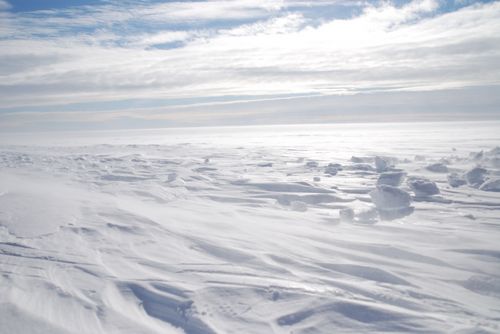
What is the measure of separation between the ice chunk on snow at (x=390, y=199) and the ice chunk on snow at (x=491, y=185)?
282cm

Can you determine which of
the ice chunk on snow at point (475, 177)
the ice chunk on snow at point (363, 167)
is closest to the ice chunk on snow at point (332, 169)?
the ice chunk on snow at point (363, 167)

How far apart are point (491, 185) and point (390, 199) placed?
336 centimetres

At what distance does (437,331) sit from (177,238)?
12.0ft

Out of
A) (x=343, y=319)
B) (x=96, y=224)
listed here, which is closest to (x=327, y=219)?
(x=343, y=319)

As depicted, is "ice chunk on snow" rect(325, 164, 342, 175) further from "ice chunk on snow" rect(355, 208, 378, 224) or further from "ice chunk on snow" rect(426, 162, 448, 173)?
"ice chunk on snow" rect(355, 208, 378, 224)

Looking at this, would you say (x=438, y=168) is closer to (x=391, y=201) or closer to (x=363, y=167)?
(x=363, y=167)

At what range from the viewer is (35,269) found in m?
4.32

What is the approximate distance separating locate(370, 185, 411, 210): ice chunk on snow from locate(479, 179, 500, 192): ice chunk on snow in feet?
9.25


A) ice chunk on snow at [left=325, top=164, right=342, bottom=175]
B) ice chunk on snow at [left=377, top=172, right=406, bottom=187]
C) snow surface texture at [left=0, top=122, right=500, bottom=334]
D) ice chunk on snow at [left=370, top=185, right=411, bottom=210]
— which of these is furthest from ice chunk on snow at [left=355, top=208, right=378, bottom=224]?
ice chunk on snow at [left=325, top=164, right=342, bottom=175]

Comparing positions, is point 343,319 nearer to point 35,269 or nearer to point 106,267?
point 106,267

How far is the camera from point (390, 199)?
749cm

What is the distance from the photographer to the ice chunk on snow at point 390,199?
24.3 feet

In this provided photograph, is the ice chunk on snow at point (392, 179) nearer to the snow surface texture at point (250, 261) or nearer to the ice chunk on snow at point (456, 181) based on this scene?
the snow surface texture at point (250, 261)

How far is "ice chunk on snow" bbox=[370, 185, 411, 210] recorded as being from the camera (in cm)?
741
